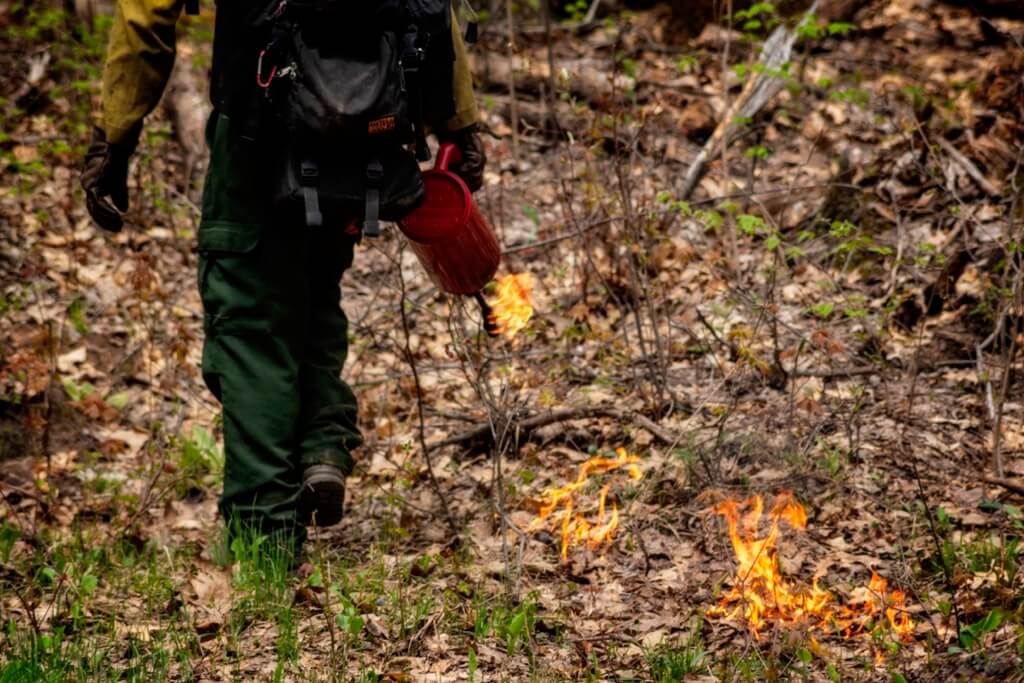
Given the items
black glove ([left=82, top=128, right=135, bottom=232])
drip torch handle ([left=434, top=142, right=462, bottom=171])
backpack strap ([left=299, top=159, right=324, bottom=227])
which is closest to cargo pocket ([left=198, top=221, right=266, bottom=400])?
black glove ([left=82, top=128, right=135, bottom=232])

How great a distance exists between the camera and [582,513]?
4098 millimetres

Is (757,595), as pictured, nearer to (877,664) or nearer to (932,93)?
(877,664)

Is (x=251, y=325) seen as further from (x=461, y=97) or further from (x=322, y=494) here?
(x=461, y=97)

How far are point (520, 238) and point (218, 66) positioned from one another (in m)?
3.44

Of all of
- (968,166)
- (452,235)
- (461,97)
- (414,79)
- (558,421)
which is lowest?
(558,421)

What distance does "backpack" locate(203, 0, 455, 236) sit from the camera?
3.21 m

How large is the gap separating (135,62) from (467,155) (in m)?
1.20

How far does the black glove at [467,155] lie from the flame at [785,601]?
1563 mm

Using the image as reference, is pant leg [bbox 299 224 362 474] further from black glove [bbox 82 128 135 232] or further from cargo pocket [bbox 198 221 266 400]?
black glove [bbox 82 128 135 232]

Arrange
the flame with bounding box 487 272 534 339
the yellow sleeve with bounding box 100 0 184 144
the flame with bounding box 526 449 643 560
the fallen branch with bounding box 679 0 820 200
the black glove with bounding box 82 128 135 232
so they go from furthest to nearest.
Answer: the fallen branch with bounding box 679 0 820 200 → the flame with bounding box 487 272 534 339 → the flame with bounding box 526 449 643 560 → the black glove with bounding box 82 128 135 232 → the yellow sleeve with bounding box 100 0 184 144

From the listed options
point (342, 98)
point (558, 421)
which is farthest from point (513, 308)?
point (342, 98)

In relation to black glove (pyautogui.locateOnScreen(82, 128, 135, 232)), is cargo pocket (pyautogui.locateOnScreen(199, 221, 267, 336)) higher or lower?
lower

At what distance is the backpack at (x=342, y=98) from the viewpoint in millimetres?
3215

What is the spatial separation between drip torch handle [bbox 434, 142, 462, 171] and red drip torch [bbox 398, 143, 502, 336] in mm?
52
